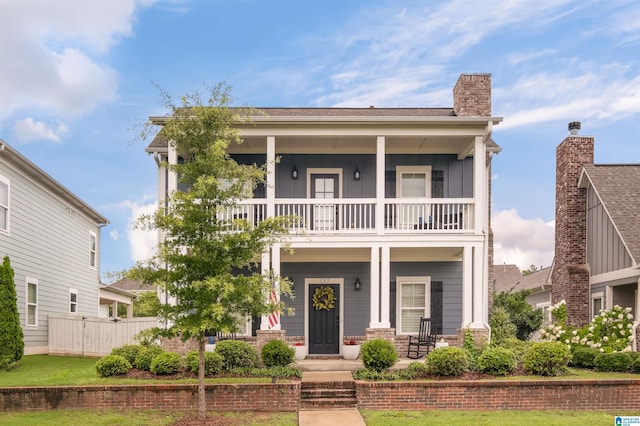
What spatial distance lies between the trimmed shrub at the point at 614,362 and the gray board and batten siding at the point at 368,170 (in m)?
5.42


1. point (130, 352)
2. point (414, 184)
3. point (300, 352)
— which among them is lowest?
point (300, 352)

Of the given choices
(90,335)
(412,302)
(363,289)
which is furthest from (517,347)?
(90,335)

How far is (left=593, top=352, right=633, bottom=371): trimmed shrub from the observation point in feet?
41.3

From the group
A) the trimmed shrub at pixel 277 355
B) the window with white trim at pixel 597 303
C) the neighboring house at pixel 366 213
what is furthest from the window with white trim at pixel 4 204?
the window with white trim at pixel 597 303

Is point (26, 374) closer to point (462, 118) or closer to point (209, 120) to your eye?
point (209, 120)

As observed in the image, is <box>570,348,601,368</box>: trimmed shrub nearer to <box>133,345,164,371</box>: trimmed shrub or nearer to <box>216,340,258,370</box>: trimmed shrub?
<box>216,340,258,370</box>: trimmed shrub

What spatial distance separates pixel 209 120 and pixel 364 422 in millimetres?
5645

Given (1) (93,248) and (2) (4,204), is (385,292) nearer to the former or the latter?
(2) (4,204)

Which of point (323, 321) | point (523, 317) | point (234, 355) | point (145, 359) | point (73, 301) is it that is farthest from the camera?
point (73, 301)

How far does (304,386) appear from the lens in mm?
11203

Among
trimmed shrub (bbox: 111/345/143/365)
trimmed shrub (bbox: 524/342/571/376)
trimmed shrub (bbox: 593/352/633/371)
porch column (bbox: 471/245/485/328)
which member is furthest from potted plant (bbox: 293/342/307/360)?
trimmed shrub (bbox: 593/352/633/371)

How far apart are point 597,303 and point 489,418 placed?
9.75 m

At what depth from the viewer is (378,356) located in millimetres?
11758

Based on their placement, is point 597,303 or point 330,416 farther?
point 597,303
